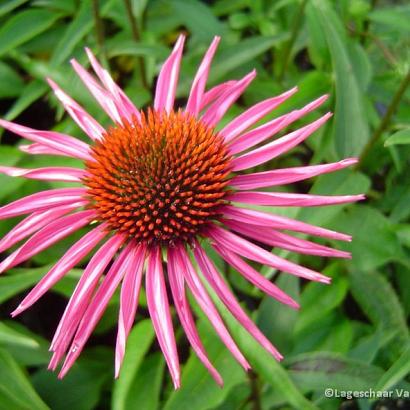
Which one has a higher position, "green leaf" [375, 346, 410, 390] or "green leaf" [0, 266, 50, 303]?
"green leaf" [0, 266, 50, 303]

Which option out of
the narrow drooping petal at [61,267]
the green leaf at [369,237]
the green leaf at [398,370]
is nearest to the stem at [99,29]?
the narrow drooping petal at [61,267]

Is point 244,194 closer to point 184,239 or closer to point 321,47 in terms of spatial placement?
point 184,239

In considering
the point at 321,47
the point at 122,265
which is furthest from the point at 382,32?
the point at 122,265

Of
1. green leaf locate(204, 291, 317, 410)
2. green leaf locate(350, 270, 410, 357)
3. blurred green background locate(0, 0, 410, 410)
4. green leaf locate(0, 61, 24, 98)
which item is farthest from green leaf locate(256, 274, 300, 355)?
green leaf locate(0, 61, 24, 98)

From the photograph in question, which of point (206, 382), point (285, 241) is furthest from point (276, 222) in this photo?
point (206, 382)

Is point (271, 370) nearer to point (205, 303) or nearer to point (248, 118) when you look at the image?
point (205, 303)

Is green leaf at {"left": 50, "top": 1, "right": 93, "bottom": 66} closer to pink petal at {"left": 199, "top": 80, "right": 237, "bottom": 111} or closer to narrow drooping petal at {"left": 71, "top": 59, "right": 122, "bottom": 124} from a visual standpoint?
narrow drooping petal at {"left": 71, "top": 59, "right": 122, "bottom": 124}

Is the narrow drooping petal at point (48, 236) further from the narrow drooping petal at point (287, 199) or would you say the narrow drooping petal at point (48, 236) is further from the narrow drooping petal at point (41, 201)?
the narrow drooping petal at point (287, 199)
